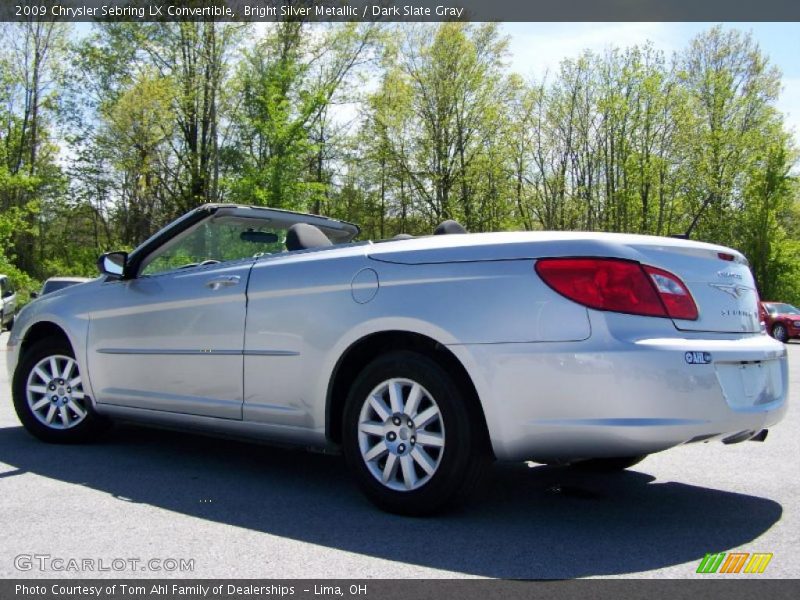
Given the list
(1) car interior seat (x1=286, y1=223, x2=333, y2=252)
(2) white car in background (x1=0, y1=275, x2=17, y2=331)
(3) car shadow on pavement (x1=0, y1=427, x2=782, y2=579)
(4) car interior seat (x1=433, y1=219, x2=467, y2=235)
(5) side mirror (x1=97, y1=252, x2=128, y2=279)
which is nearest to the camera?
Answer: (3) car shadow on pavement (x1=0, y1=427, x2=782, y2=579)

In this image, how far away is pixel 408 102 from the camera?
123 feet

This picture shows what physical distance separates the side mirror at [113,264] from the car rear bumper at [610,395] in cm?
287

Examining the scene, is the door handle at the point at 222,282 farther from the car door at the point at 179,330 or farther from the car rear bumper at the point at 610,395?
the car rear bumper at the point at 610,395

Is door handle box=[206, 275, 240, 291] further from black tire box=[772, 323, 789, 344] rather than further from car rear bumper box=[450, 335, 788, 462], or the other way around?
black tire box=[772, 323, 789, 344]

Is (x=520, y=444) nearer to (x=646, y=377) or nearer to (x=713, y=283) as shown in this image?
(x=646, y=377)

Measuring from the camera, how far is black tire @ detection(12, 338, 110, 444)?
584 cm

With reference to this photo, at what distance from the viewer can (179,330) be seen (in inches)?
199

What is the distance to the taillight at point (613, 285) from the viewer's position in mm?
3592

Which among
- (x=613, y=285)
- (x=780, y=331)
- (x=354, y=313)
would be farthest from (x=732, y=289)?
(x=780, y=331)

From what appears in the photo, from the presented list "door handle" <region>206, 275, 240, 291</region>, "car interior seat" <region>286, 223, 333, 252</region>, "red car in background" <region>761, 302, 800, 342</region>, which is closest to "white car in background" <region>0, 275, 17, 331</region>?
"door handle" <region>206, 275, 240, 291</region>

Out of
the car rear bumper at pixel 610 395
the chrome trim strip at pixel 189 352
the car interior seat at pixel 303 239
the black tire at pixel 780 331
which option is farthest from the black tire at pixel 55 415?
the black tire at pixel 780 331
